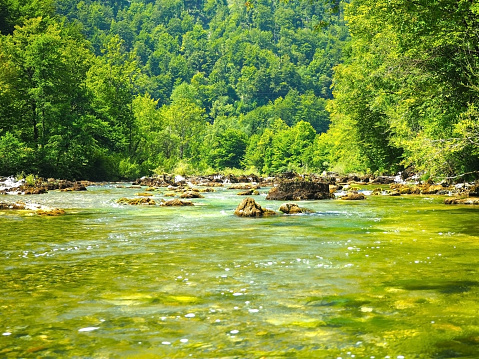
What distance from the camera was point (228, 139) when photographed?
375ft

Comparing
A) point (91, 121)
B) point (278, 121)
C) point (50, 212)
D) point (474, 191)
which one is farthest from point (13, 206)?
point (278, 121)

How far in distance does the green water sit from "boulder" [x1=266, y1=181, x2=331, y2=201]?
14.1 metres

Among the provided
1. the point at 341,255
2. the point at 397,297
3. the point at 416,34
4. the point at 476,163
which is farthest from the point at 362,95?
the point at 397,297

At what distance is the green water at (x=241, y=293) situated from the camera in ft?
15.3

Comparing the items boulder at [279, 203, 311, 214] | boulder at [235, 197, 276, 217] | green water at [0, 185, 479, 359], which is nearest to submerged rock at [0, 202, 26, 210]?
green water at [0, 185, 479, 359]

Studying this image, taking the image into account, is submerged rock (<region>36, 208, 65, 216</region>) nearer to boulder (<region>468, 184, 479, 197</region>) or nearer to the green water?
the green water

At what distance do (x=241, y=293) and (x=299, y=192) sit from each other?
21509 millimetres

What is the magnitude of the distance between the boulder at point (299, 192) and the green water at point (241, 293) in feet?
46.2

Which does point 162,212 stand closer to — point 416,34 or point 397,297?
point 416,34

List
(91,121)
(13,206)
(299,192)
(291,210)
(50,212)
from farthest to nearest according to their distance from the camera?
(91,121) < (299,192) < (13,206) < (291,210) < (50,212)

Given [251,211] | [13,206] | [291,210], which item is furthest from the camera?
[13,206]

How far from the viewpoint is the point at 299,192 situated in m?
27.9

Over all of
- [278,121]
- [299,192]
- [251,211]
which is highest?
[278,121]

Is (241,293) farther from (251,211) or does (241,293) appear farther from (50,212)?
(50,212)
